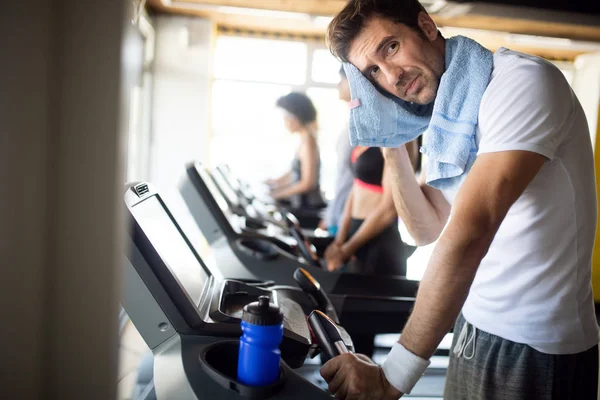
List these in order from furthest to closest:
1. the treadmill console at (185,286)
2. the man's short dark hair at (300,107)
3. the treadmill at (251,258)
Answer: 1. the man's short dark hair at (300,107)
2. the treadmill at (251,258)
3. the treadmill console at (185,286)

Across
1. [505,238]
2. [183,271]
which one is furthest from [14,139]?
[505,238]

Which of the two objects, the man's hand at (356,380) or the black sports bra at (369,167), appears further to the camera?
the black sports bra at (369,167)

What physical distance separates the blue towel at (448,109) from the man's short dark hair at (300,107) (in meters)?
3.08

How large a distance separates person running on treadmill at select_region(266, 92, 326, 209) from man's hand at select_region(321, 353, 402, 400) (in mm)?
3597

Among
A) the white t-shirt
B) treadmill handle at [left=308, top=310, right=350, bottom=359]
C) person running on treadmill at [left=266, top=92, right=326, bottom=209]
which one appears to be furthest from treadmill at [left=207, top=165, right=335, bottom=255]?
the white t-shirt

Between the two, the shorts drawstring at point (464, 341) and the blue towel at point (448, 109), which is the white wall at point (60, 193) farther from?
the shorts drawstring at point (464, 341)

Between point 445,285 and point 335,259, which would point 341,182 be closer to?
point 335,259

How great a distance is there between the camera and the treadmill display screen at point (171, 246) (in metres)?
1.14

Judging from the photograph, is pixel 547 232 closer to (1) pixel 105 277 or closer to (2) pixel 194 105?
(1) pixel 105 277

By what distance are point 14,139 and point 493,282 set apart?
97 cm

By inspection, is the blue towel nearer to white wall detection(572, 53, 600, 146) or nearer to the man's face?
the man's face

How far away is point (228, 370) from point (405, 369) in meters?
0.34

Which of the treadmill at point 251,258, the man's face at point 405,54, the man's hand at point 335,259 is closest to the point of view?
the man's face at point 405,54

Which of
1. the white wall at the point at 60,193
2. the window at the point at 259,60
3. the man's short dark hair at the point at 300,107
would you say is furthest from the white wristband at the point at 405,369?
the window at the point at 259,60
